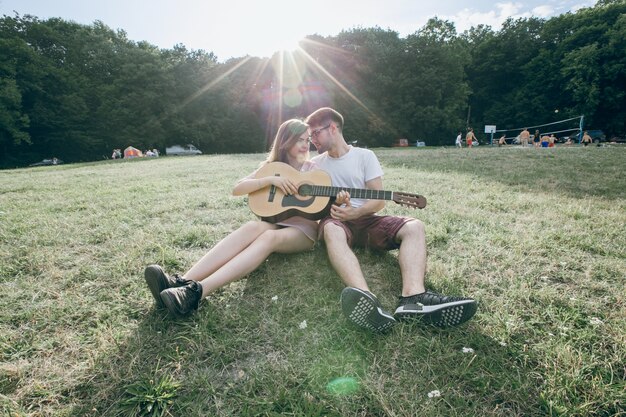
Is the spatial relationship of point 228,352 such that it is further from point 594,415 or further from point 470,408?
point 594,415

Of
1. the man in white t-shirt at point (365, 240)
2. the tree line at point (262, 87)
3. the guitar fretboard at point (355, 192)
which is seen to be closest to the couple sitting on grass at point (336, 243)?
the man in white t-shirt at point (365, 240)

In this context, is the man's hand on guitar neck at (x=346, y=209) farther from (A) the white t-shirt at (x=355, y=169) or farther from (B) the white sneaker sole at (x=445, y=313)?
(B) the white sneaker sole at (x=445, y=313)

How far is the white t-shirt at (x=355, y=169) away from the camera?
136 inches

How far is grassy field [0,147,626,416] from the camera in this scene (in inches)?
68.6

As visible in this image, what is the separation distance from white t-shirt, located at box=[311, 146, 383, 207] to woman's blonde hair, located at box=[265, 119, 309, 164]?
50 centimetres

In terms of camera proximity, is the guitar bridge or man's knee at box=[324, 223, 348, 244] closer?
man's knee at box=[324, 223, 348, 244]

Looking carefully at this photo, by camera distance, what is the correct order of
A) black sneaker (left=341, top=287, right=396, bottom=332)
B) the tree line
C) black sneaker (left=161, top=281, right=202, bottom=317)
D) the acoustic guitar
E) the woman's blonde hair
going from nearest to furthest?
black sneaker (left=341, top=287, right=396, bottom=332)
black sneaker (left=161, top=281, right=202, bottom=317)
the acoustic guitar
the woman's blonde hair
the tree line

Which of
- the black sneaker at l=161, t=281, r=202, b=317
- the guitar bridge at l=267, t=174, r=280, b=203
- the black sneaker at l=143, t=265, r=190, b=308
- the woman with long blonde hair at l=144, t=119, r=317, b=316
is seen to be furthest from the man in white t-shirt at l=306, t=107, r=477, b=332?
the black sneaker at l=143, t=265, r=190, b=308

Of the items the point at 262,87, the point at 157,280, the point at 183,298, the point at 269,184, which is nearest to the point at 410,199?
the point at 269,184

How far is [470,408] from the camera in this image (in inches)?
65.3

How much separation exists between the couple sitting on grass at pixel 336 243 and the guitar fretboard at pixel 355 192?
0.33 ft

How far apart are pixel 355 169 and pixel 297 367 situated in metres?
2.18

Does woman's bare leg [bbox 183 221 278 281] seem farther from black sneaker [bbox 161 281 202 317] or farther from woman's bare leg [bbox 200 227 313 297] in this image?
A: black sneaker [bbox 161 281 202 317]

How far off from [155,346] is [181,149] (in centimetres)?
4479
